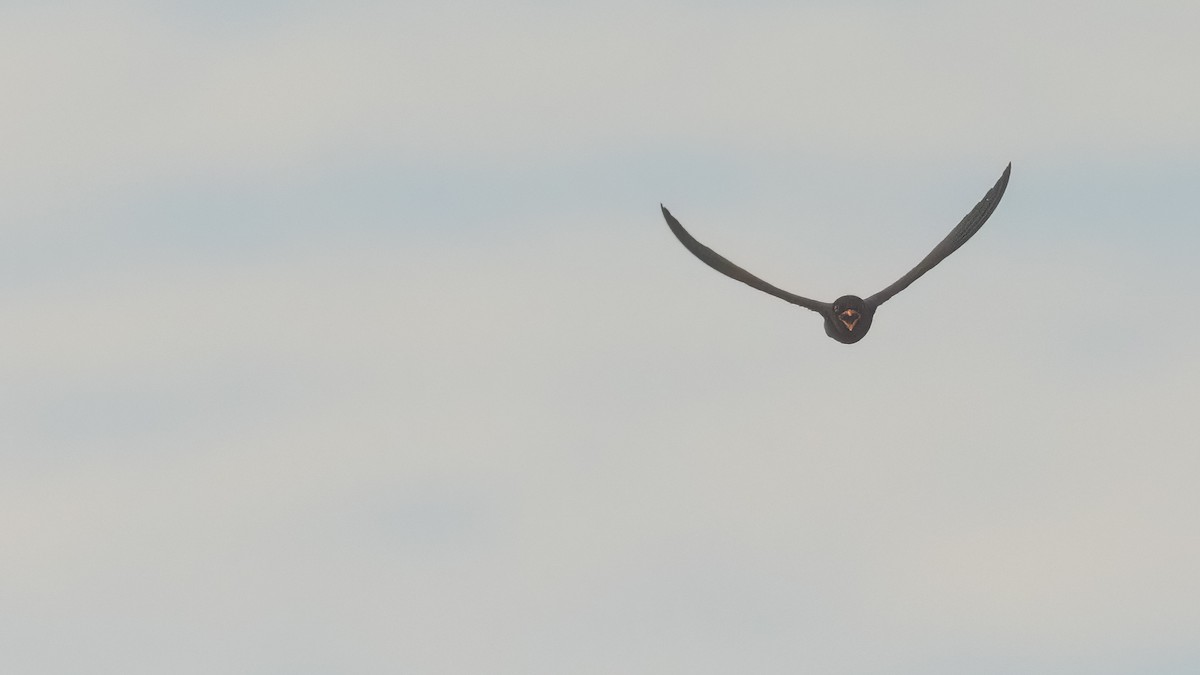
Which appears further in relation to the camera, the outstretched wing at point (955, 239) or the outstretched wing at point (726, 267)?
the outstretched wing at point (955, 239)

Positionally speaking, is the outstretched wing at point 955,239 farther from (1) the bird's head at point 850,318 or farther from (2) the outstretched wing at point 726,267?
(2) the outstretched wing at point 726,267

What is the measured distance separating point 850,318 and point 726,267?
3292 millimetres

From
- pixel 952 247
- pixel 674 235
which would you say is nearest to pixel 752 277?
pixel 674 235

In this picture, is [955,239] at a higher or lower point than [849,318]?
higher

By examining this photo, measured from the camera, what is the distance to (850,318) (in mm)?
46906

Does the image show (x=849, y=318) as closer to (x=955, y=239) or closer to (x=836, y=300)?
(x=836, y=300)

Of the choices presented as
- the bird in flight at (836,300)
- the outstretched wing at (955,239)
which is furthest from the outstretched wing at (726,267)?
the outstretched wing at (955,239)

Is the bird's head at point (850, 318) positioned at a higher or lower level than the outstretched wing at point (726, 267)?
lower

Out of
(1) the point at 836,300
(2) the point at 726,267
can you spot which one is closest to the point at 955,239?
(1) the point at 836,300

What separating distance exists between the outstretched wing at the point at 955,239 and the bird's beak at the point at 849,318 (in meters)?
0.73

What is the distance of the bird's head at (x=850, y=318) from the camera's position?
4691cm

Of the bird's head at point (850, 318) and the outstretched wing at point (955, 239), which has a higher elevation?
the outstretched wing at point (955, 239)

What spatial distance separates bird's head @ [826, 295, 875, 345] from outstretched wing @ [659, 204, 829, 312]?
2.08 feet

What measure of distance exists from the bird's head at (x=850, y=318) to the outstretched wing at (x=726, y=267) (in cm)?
63
